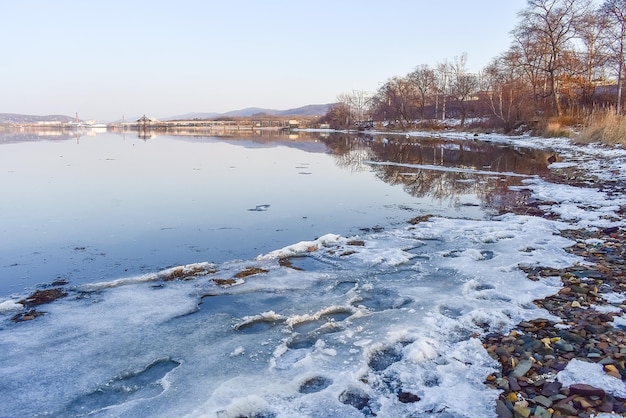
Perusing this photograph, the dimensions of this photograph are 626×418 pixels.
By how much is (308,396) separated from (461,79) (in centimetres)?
6950

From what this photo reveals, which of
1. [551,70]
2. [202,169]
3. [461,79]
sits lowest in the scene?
[202,169]

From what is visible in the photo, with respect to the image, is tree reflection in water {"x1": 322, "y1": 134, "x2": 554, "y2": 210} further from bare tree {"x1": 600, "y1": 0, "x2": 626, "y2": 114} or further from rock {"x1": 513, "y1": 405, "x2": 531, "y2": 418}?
bare tree {"x1": 600, "y1": 0, "x2": 626, "y2": 114}

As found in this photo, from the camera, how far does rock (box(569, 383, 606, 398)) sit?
8.98 ft

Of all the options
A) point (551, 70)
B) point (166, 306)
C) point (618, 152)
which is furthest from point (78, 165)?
point (551, 70)

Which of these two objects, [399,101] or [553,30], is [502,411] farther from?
[399,101]

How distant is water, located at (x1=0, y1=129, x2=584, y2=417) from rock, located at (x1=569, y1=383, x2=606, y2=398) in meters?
0.50

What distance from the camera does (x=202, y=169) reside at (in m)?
18.9

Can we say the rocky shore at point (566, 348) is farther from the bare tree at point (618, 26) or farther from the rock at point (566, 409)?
the bare tree at point (618, 26)

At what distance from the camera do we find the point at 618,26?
31.0 m

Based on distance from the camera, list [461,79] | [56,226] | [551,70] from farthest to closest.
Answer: [461,79] < [551,70] < [56,226]

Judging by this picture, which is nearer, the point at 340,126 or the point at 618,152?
the point at 618,152

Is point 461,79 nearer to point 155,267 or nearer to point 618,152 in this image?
point 618,152

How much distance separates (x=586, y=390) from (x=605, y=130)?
835 inches

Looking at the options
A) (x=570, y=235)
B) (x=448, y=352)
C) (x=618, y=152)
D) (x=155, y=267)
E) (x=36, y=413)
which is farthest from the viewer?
(x=618, y=152)
